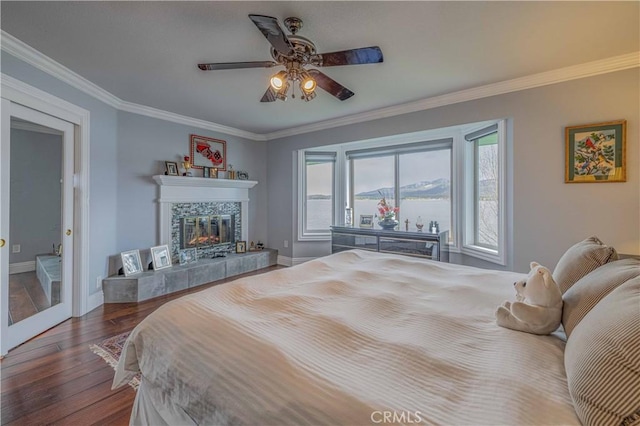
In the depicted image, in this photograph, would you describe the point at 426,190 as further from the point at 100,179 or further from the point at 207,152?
the point at 100,179

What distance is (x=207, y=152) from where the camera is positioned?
4613mm

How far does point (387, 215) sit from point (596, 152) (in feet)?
7.92

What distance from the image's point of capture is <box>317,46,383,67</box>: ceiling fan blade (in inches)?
71.4

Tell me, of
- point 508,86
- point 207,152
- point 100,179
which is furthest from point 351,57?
point 207,152

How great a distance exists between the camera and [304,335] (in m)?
1.13

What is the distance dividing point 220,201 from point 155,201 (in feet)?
3.29

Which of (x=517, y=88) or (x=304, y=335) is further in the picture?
(x=517, y=88)

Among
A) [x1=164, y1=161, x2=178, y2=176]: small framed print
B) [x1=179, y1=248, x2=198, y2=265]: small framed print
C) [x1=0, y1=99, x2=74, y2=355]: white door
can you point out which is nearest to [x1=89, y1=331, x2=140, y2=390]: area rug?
[x1=0, y1=99, x2=74, y2=355]: white door

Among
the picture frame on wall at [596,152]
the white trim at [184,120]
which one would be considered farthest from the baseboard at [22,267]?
the picture frame on wall at [596,152]

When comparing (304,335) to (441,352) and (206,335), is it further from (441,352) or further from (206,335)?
(441,352)

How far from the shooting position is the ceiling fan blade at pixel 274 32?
1537 millimetres

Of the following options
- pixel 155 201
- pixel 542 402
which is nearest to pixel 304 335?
pixel 542 402

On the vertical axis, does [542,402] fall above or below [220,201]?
below

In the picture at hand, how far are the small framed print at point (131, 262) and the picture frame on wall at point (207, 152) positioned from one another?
1.55m
